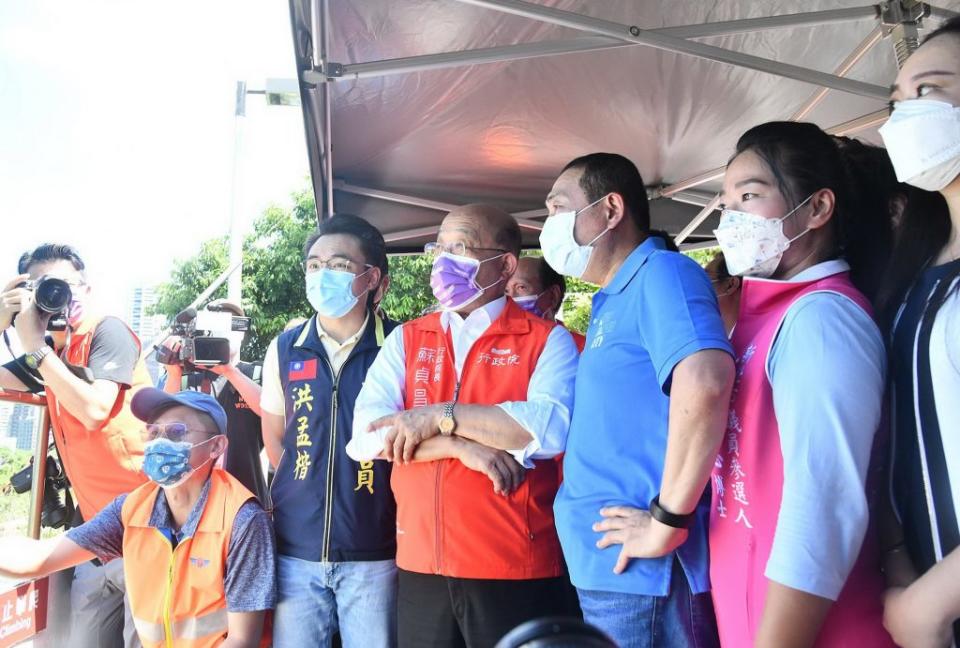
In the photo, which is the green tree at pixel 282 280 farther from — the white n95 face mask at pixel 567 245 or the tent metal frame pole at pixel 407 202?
the white n95 face mask at pixel 567 245

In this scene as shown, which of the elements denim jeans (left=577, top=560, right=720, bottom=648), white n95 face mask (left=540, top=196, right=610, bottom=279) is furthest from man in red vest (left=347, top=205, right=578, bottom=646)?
denim jeans (left=577, top=560, right=720, bottom=648)

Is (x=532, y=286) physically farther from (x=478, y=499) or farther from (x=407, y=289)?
(x=407, y=289)

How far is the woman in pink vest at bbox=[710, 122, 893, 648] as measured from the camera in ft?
3.85

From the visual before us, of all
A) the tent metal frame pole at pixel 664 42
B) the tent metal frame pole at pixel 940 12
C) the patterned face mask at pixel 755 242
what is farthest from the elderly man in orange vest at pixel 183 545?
the tent metal frame pole at pixel 940 12

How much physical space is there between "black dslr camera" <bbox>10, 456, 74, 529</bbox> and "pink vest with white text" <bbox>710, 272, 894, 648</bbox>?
9.60 ft

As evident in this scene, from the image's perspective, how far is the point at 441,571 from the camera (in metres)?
1.99

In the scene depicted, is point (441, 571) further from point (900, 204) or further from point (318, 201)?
point (318, 201)

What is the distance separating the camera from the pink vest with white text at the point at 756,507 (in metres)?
1.24

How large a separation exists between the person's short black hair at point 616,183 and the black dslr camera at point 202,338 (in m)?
2.01

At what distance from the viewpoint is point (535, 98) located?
12.7 ft

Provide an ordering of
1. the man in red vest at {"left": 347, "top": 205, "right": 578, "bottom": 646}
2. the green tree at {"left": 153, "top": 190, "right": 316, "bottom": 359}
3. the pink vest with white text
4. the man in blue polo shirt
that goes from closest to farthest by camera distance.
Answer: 1. the pink vest with white text
2. the man in blue polo shirt
3. the man in red vest at {"left": 347, "top": 205, "right": 578, "bottom": 646}
4. the green tree at {"left": 153, "top": 190, "right": 316, "bottom": 359}

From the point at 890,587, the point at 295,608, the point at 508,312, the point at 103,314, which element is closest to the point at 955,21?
the point at 890,587

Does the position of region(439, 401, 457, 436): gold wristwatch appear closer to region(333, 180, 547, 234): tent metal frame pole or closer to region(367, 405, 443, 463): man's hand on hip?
region(367, 405, 443, 463): man's hand on hip

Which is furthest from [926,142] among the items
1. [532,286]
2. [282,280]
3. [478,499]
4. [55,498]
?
[282,280]
